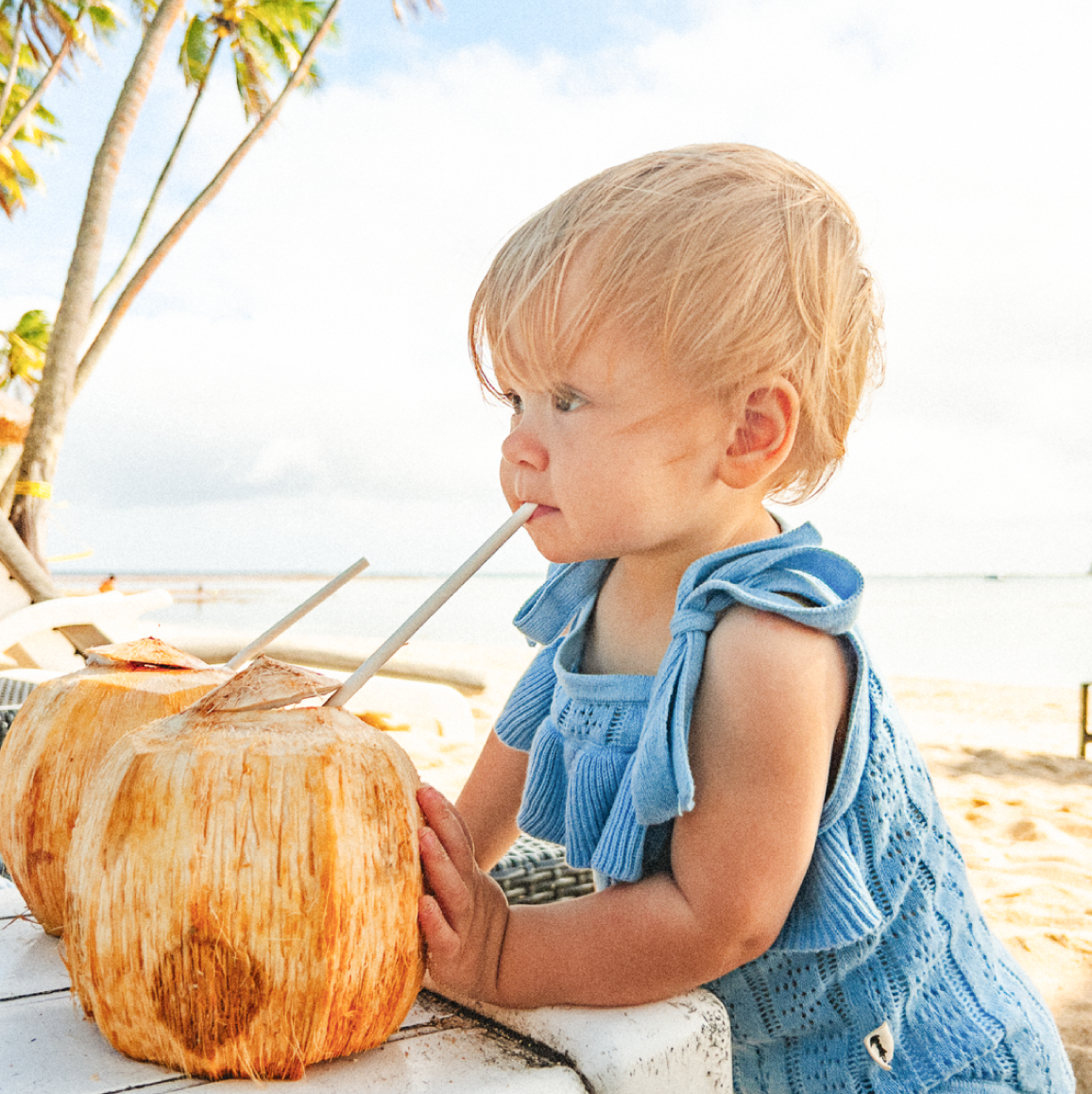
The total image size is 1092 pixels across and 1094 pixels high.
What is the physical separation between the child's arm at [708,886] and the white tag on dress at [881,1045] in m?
0.23

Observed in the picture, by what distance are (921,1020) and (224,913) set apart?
73cm

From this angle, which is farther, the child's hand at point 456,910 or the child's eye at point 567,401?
the child's eye at point 567,401

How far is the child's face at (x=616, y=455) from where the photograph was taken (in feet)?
2.82

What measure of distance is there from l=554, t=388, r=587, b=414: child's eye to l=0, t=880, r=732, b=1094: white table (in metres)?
0.54

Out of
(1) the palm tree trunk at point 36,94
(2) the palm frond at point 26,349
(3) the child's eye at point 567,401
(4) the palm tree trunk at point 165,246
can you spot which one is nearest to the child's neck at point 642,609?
(3) the child's eye at point 567,401

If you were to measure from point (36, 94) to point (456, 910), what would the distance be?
14.2 meters

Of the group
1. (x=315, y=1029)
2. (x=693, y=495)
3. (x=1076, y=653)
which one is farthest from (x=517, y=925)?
(x=1076, y=653)

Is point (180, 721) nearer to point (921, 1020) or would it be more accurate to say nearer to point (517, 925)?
point (517, 925)

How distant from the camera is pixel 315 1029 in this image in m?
0.63

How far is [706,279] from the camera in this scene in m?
0.86

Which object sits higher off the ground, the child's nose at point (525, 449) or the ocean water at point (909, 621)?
the child's nose at point (525, 449)

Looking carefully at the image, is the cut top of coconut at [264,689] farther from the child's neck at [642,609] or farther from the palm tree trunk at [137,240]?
the palm tree trunk at [137,240]

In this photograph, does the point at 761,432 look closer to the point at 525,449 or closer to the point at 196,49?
the point at 525,449

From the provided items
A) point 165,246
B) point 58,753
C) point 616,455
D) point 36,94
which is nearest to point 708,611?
point 616,455
